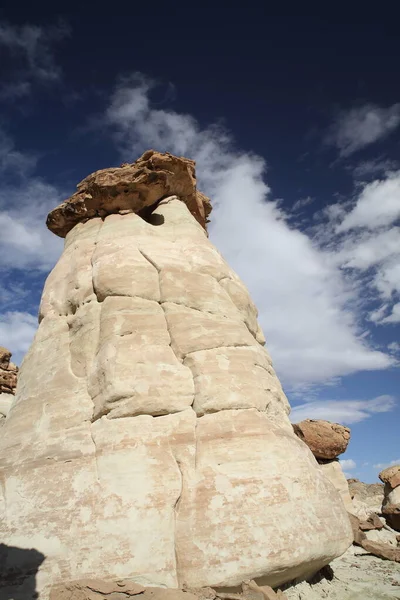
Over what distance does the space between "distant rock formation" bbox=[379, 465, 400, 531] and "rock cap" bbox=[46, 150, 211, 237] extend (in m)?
13.2

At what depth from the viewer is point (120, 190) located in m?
10.3

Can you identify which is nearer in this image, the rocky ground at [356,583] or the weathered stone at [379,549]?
the rocky ground at [356,583]

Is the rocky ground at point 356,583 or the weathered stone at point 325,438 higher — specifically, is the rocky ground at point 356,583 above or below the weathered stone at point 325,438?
below

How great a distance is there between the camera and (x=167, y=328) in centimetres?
761

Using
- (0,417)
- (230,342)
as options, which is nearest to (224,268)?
(230,342)

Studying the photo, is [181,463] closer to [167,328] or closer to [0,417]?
[167,328]

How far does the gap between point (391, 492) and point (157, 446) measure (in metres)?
14.3

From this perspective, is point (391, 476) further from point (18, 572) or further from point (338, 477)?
point (18, 572)

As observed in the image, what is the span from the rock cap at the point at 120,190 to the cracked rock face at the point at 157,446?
7.11 feet

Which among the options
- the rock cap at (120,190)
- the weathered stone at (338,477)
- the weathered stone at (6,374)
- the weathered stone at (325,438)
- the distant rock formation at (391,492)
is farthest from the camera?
the weathered stone at (6,374)

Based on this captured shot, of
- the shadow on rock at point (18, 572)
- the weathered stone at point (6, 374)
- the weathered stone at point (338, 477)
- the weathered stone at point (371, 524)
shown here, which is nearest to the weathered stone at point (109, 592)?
the shadow on rock at point (18, 572)

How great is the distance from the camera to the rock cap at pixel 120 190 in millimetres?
10344

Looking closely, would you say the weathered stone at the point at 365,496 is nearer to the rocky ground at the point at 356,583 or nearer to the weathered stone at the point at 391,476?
the weathered stone at the point at 391,476

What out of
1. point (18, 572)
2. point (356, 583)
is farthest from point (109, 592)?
point (356, 583)
